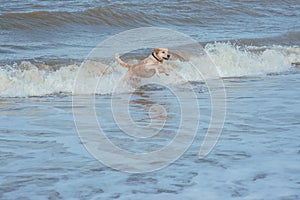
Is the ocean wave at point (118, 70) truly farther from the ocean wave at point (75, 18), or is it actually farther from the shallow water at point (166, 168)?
the ocean wave at point (75, 18)

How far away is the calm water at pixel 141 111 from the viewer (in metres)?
4.56

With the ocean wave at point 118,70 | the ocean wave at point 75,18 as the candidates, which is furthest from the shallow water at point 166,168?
the ocean wave at point 75,18

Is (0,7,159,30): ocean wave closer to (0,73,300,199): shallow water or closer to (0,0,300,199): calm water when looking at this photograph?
(0,0,300,199): calm water

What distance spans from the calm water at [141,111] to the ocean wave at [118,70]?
1.0 inches

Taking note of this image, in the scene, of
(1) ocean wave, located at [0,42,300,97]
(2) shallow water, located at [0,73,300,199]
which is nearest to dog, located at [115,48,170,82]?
(1) ocean wave, located at [0,42,300,97]

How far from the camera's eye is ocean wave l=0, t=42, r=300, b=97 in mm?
10141

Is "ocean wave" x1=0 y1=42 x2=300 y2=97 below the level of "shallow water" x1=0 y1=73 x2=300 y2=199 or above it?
below

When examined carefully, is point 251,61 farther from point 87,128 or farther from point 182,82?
point 87,128

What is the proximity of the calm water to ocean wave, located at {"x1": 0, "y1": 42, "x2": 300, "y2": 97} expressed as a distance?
26 mm

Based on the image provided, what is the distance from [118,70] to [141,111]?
4.17 m

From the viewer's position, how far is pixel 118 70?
11977mm

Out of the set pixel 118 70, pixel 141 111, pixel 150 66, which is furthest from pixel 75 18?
pixel 141 111

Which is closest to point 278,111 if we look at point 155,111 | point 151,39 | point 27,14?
point 155,111

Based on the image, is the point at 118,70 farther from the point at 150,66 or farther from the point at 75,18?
the point at 75,18
